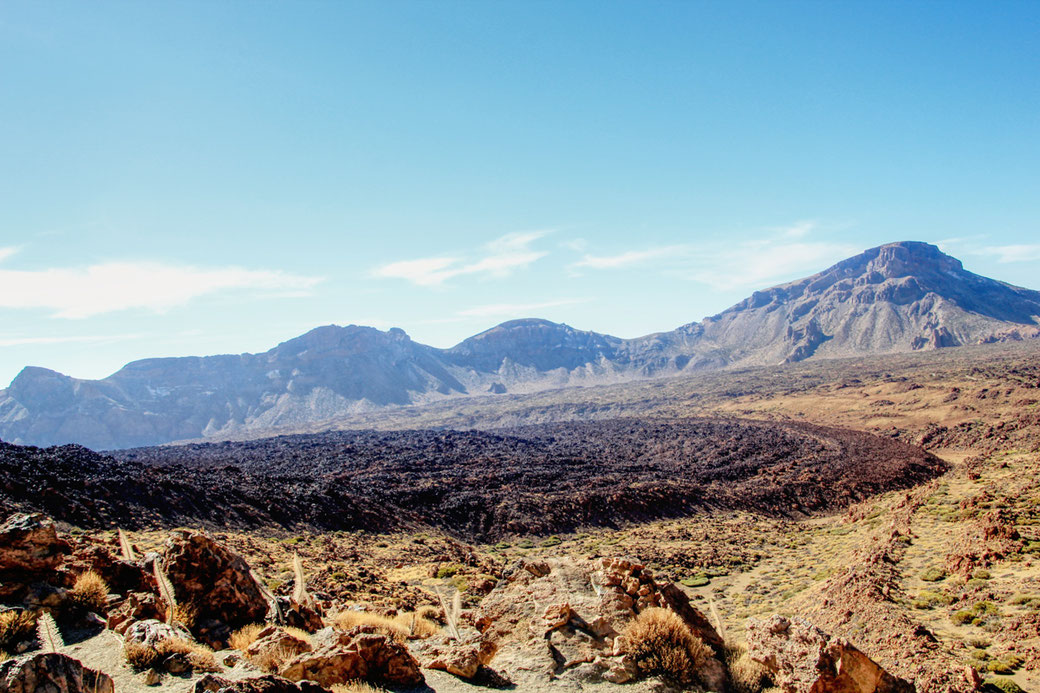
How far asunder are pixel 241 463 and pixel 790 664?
2308 inches

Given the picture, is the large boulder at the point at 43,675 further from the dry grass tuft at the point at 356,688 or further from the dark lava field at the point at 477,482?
the dark lava field at the point at 477,482

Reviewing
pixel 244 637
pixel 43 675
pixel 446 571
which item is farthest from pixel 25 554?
pixel 446 571

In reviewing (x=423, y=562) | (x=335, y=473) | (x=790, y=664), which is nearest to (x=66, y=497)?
(x=423, y=562)

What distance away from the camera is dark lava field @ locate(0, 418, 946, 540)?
29500 millimetres

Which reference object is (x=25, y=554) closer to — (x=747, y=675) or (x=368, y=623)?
(x=368, y=623)

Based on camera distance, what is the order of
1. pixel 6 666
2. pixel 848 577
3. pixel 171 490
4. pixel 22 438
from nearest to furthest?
1. pixel 6 666
2. pixel 848 577
3. pixel 171 490
4. pixel 22 438

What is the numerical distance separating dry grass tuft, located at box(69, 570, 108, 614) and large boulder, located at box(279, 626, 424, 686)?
4.19 m

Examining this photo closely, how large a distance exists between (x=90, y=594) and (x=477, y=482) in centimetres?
Result: 3537

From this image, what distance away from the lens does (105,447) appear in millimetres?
151750

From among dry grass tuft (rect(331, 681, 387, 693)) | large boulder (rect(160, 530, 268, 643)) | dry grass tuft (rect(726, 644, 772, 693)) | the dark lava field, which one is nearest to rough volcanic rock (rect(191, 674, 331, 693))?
dry grass tuft (rect(331, 681, 387, 693))

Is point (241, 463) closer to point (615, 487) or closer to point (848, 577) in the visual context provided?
point (615, 487)

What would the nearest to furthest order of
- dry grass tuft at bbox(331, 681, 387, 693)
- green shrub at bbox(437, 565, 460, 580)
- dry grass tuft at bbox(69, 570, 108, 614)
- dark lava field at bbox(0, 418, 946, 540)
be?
1. dry grass tuft at bbox(331, 681, 387, 693)
2. dry grass tuft at bbox(69, 570, 108, 614)
3. green shrub at bbox(437, 565, 460, 580)
4. dark lava field at bbox(0, 418, 946, 540)

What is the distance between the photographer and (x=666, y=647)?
9.70 m

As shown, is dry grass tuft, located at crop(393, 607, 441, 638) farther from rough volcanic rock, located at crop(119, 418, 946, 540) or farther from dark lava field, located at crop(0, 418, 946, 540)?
rough volcanic rock, located at crop(119, 418, 946, 540)
